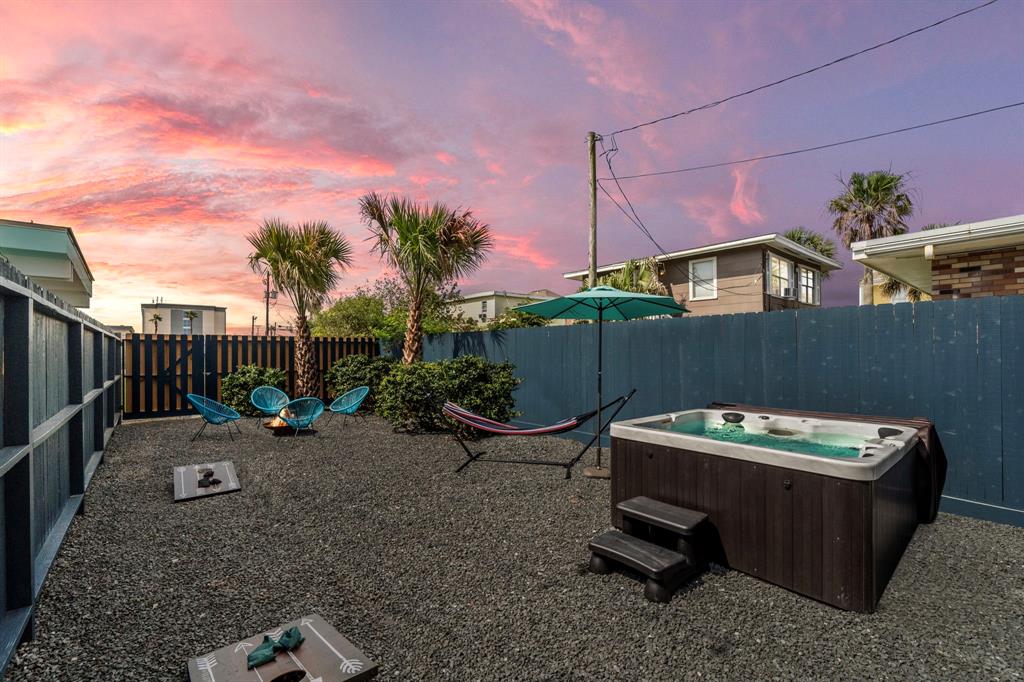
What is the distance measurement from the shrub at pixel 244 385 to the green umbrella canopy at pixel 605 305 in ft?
20.2

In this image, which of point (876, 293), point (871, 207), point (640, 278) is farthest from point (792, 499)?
point (871, 207)

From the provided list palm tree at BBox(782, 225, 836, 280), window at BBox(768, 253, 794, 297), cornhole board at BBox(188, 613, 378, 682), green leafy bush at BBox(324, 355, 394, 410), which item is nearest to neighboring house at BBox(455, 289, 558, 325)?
window at BBox(768, 253, 794, 297)

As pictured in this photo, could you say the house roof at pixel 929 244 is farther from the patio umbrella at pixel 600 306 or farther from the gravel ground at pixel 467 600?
the gravel ground at pixel 467 600

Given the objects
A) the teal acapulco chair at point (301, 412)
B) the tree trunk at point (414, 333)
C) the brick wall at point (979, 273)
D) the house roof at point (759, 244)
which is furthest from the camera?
the house roof at point (759, 244)

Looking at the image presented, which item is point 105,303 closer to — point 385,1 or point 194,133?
point 194,133

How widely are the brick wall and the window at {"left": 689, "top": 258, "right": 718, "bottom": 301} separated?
8.73m

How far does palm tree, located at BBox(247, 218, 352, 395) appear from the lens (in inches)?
353

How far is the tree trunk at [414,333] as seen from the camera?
854 cm

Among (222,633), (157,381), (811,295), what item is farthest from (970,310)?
(811,295)

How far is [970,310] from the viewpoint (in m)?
3.60

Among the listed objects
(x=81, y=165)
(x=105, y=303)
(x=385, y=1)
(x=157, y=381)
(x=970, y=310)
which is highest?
(x=385, y=1)

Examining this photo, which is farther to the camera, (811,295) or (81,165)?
(811,295)

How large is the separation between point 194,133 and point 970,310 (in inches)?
339

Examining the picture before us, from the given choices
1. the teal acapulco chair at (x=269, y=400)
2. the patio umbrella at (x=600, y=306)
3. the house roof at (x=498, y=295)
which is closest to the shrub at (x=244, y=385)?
the teal acapulco chair at (x=269, y=400)
